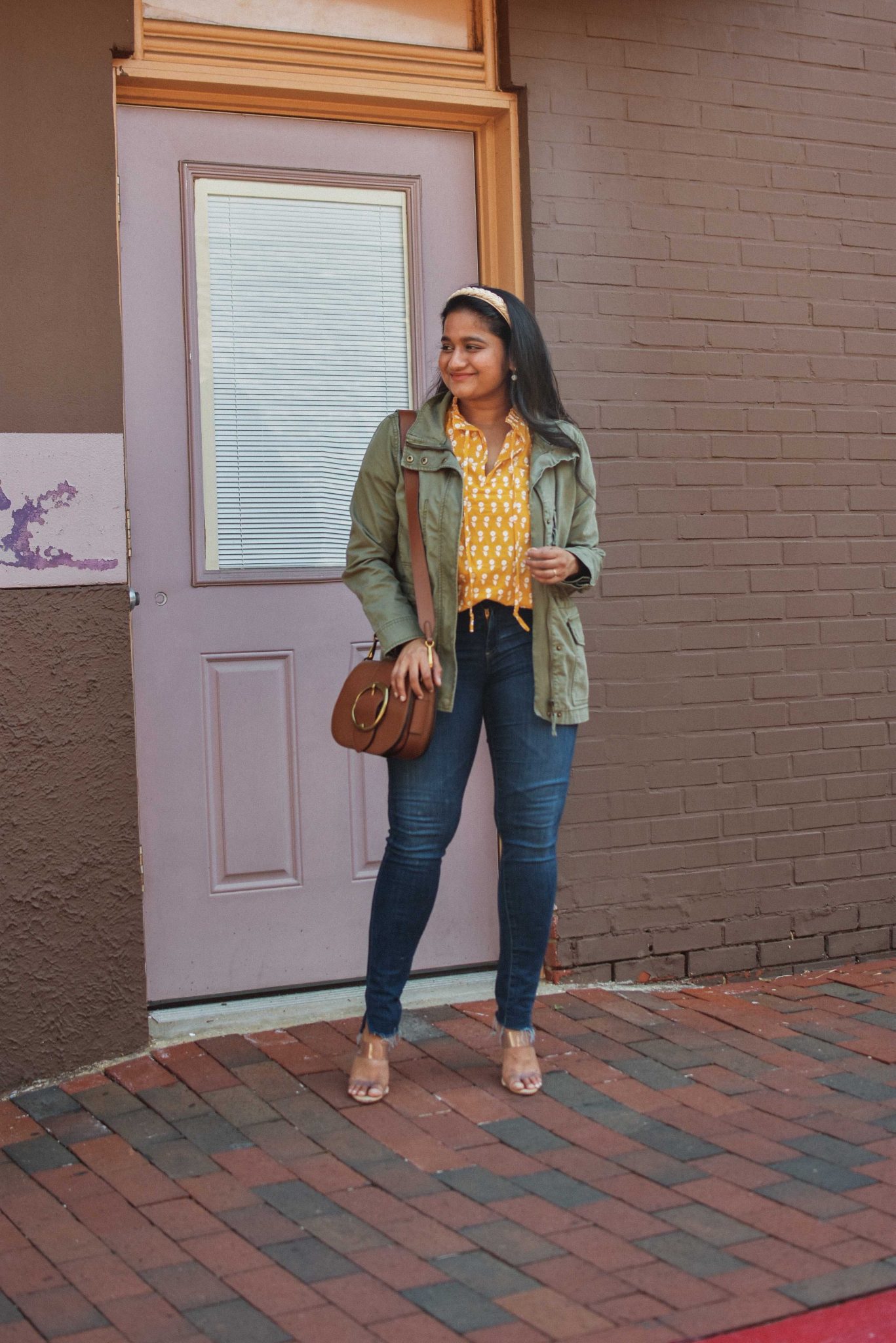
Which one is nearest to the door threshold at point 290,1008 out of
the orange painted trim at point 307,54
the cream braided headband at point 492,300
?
the cream braided headband at point 492,300

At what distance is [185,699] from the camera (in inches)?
166

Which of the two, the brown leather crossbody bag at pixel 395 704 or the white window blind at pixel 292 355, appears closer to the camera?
the brown leather crossbody bag at pixel 395 704

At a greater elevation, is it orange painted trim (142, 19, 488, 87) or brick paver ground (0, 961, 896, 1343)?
orange painted trim (142, 19, 488, 87)

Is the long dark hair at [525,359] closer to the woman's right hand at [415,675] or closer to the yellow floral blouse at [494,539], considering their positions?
the yellow floral blouse at [494,539]

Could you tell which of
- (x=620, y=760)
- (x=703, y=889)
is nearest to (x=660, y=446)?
(x=620, y=760)

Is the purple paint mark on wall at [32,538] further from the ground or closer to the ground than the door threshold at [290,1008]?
further from the ground

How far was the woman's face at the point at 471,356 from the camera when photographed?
3512mm

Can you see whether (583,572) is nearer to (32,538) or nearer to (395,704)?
(395,704)

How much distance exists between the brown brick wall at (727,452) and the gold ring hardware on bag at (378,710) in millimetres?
1200

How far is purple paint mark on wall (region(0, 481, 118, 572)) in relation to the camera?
3.75 metres

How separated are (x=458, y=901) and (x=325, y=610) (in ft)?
3.31

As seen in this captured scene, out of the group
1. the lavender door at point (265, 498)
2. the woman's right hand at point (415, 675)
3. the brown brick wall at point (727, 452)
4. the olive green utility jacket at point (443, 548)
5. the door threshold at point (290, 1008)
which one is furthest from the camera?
the brown brick wall at point (727, 452)

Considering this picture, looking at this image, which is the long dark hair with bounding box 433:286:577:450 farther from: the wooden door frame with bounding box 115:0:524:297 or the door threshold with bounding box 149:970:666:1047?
the door threshold with bounding box 149:970:666:1047

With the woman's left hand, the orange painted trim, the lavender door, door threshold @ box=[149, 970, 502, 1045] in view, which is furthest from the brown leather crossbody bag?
the orange painted trim
